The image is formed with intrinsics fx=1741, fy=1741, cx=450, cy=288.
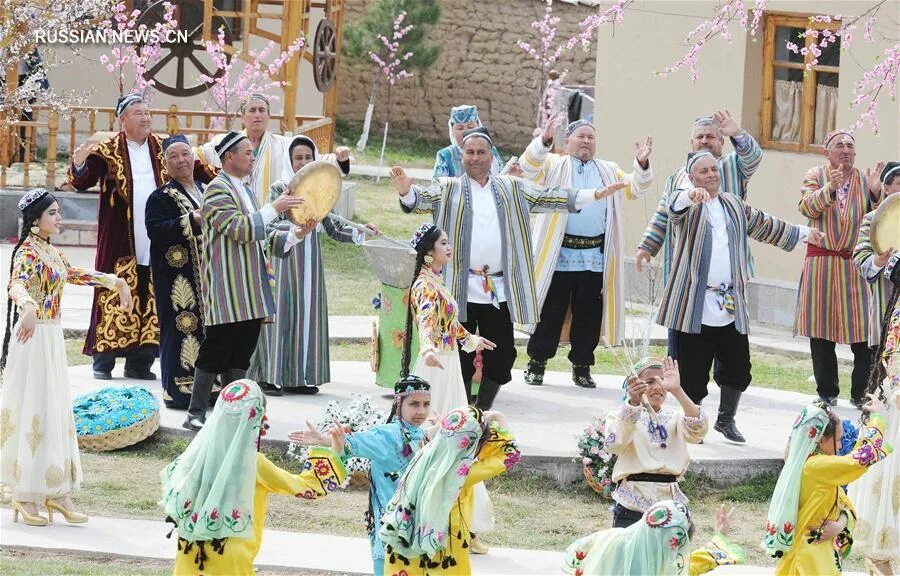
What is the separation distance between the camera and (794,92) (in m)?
14.2

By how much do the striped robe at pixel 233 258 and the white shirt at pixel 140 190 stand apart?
1.31m

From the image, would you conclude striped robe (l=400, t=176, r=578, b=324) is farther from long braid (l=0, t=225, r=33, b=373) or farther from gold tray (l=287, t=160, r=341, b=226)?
long braid (l=0, t=225, r=33, b=373)

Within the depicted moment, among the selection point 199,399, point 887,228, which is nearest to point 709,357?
point 887,228

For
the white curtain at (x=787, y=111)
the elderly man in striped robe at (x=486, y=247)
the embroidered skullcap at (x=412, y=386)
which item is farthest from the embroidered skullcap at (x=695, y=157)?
the white curtain at (x=787, y=111)

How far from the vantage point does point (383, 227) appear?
19.1 meters

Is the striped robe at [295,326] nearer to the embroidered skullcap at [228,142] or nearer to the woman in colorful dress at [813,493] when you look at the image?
the embroidered skullcap at [228,142]

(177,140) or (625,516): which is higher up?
(177,140)

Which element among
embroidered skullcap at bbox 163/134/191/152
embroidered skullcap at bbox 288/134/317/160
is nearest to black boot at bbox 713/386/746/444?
embroidered skullcap at bbox 288/134/317/160

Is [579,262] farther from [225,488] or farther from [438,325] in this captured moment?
[225,488]

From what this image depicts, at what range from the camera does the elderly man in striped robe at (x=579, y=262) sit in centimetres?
1076

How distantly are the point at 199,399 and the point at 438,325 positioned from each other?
1.69 metres

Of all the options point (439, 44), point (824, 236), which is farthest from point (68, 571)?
point (439, 44)

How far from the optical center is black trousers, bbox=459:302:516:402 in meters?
9.48

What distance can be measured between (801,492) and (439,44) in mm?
19977
